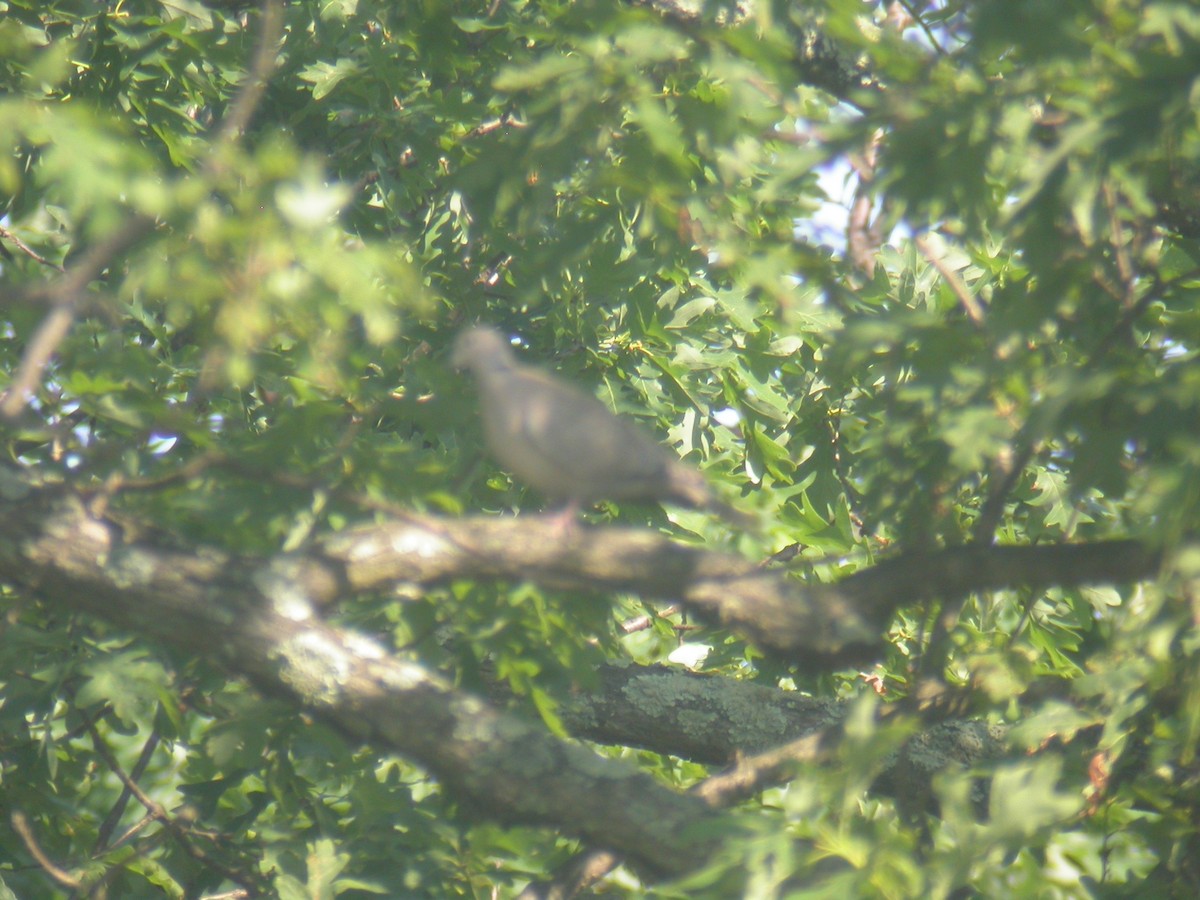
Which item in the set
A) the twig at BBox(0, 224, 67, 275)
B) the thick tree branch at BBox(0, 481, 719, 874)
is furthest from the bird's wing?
the twig at BBox(0, 224, 67, 275)

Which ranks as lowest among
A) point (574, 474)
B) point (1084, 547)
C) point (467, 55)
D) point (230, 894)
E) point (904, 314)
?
point (230, 894)

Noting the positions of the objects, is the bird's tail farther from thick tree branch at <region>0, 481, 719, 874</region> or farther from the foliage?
thick tree branch at <region>0, 481, 719, 874</region>

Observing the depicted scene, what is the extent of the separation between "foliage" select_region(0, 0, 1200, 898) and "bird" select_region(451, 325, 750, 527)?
0.25 m

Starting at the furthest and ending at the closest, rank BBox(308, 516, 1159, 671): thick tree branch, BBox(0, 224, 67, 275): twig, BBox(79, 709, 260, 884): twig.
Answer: BBox(0, 224, 67, 275): twig, BBox(79, 709, 260, 884): twig, BBox(308, 516, 1159, 671): thick tree branch

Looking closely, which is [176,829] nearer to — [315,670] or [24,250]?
[315,670]

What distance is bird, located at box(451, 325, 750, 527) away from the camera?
374 cm

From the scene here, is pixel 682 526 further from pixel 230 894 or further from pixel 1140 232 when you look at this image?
pixel 1140 232

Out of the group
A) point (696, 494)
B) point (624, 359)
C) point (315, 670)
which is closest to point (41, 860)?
point (315, 670)

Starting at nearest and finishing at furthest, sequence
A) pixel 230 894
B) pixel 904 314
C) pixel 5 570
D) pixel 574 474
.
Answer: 1. pixel 904 314
2. pixel 5 570
3. pixel 574 474
4. pixel 230 894

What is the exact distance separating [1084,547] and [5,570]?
259 centimetres

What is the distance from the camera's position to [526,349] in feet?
17.5

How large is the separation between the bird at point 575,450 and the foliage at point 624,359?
253 mm

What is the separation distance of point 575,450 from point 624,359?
135cm

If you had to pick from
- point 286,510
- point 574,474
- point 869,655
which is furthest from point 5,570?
point 869,655
